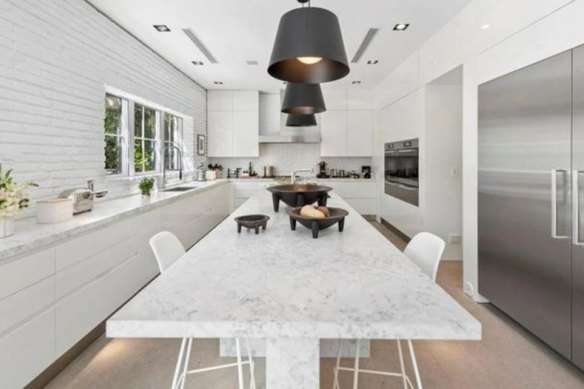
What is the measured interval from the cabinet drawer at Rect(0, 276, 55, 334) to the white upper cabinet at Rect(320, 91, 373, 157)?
5633 millimetres

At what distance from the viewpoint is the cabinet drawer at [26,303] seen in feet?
5.21

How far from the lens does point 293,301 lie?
97 centimetres

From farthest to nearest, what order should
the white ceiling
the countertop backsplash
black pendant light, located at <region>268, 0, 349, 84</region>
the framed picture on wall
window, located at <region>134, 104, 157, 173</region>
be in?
1. the countertop backsplash
2. the framed picture on wall
3. window, located at <region>134, 104, 157, 173</region>
4. the white ceiling
5. black pendant light, located at <region>268, 0, 349, 84</region>

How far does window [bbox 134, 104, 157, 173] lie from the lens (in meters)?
4.39

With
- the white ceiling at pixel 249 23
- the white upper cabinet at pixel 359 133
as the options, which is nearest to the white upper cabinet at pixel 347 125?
the white upper cabinet at pixel 359 133

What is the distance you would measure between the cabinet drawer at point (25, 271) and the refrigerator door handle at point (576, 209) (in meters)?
2.88

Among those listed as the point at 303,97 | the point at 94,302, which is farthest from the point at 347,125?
the point at 94,302

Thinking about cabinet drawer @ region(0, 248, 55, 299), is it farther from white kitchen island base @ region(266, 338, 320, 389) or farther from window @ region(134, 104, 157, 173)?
window @ region(134, 104, 157, 173)

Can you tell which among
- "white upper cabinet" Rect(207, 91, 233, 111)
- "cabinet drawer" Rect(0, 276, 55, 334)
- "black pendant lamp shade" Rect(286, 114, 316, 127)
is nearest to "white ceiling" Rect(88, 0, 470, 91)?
"black pendant lamp shade" Rect(286, 114, 316, 127)

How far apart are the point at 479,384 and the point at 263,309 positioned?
1690mm

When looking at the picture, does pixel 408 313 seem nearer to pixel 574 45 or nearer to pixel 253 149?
pixel 574 45

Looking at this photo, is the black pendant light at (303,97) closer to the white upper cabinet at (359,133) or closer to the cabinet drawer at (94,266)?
the cabinet drawer at (94,266)

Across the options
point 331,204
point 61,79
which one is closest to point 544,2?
point 331,204

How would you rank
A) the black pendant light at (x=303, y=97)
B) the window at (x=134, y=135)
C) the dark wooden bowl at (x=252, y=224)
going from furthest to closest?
the window at (x=134, y=135) → the black pendant light at (x=303, y=97) → the dark wooden bowl at (x=252, y=224)
